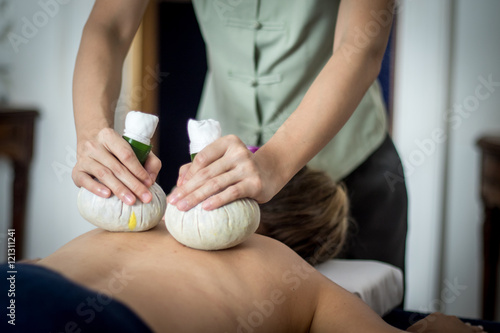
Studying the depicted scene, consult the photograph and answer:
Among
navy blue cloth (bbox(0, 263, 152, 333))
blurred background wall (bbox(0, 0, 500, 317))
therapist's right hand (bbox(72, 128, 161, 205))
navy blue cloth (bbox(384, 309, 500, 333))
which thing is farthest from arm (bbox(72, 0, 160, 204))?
blurred background wall (bbox(0, 0, 500, 317))

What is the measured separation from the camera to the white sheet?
4.02ft

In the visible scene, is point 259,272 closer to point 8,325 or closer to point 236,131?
point 8,325

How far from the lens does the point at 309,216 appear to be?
4.20ft

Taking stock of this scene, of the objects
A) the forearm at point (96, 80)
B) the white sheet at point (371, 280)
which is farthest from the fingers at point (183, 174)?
the white sheet at point (371, 280)

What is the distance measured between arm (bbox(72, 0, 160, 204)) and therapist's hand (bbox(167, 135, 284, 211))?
0.28 feet

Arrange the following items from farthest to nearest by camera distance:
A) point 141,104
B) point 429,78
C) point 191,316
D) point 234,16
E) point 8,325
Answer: point 141,104
point 429,78
point 234,16
point 191,316
point 8,325

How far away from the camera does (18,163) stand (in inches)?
95.0

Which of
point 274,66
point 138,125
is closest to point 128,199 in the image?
point 138,125

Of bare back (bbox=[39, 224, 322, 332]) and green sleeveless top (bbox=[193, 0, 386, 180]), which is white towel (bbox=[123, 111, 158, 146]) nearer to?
bare back (bbox=[39, 224, 322, 332])

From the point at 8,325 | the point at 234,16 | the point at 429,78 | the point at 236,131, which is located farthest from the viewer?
the point at 429,78

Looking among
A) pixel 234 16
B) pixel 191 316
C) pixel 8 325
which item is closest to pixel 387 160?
pixel 234 16

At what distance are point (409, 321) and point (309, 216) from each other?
1.06 feet

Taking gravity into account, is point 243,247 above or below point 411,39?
below

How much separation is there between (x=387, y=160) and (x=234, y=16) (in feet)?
1.83
